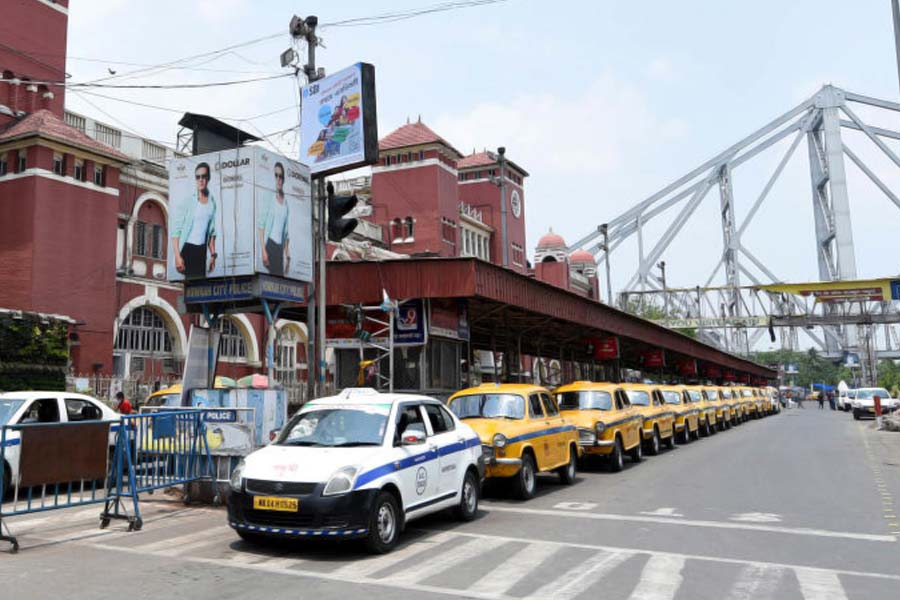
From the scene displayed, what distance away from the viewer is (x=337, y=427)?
909cm

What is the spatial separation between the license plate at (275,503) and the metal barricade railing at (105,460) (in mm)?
2580

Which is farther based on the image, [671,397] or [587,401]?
[671,397]

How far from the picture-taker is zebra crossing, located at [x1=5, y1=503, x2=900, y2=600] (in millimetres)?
6594

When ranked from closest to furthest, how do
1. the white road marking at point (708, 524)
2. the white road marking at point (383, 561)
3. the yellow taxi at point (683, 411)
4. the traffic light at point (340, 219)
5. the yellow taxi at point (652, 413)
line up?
the white road marking at point (383, 561)
the white road marking at point (708, 524)
the traffic light at point (340, 219)
the yellow taxi at point (652, 413)
the yellow taxi at point (683, 411)

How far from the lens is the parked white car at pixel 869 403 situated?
133ft

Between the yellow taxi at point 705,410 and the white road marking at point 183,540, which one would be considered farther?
the yellow taxi at point 705,410

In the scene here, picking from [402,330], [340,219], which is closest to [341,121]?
[340,219]

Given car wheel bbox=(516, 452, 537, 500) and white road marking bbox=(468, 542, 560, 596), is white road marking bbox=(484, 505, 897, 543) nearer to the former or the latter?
car wheel bbox=(516, 452, 537, 500)

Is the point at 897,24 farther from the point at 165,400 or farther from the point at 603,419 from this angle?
the point at 165,400

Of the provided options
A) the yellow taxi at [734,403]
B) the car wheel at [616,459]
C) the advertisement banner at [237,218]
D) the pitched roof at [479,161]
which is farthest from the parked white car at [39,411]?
the pitched roof at [479,161]

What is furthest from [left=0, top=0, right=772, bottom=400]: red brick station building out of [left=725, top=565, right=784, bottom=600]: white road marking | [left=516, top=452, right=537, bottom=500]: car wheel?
[left=725, top=565, right=784, bottom=600]: white road marking

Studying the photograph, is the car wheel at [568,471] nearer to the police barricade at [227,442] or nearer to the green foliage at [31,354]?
the police barricade at [227,442]

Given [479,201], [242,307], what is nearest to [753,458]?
[242,307]

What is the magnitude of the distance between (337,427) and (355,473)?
4.14 ft
